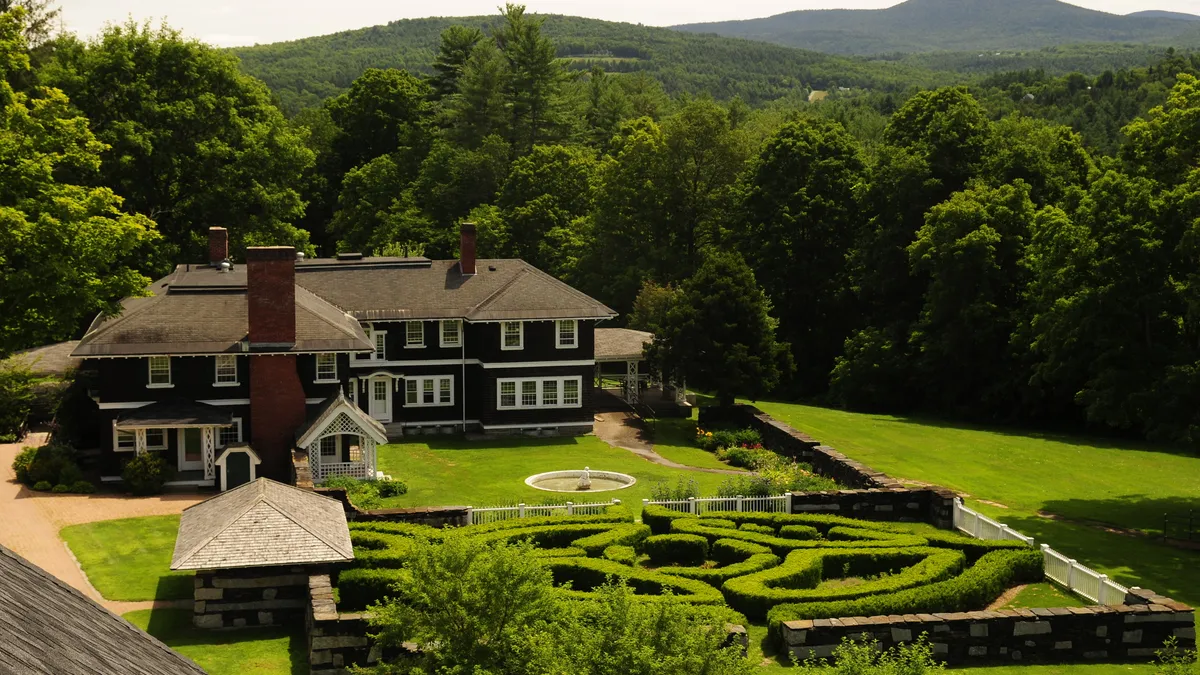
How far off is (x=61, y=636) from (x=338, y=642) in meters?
17.4

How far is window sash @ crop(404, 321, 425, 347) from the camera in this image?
56125 millimetres

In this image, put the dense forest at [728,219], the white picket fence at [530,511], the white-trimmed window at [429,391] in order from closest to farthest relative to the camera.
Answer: the white picket fence at [530,511] < the dense forest at [728,219] < the white-trimmed window at [429,391]

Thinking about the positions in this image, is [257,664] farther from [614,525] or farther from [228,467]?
[228,467]

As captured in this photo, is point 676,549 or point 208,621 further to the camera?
point 676,549

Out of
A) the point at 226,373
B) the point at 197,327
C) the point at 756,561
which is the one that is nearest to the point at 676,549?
the point at 756,561

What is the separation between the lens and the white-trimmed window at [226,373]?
46.9 meters

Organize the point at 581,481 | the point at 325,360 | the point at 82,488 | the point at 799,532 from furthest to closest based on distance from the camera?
the point at 325,360, the point at 581,481, the point at 82,488, the point at 799,532

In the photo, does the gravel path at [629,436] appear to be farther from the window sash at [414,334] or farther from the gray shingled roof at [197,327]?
the gray shingled roof at [197,327]

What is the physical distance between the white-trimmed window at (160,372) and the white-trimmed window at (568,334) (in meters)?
16.7

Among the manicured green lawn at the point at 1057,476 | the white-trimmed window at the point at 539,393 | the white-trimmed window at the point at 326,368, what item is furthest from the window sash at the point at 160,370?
the manicured green lawn at the point at 1057,476

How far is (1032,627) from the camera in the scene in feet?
96.0

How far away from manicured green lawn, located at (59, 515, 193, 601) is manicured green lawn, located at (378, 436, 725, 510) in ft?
24.5

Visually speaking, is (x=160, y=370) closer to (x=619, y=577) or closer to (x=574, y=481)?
(x=574, y=481)

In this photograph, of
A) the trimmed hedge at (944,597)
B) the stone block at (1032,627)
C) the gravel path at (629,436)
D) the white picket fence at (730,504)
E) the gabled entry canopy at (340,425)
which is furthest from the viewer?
the gravel path at (629,436)
